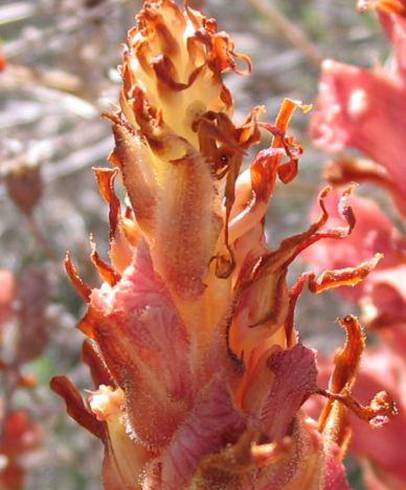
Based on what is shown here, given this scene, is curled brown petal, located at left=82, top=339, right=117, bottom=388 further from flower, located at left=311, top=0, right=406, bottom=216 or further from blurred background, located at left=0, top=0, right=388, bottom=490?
blurred background, located at left=0, top=0, right=388, bottom=490

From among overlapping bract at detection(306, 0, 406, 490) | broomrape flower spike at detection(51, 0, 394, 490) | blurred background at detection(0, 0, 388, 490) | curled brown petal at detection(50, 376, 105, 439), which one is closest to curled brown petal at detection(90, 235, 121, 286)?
broomrape flower spike at detection(51, 0, 394, 490)

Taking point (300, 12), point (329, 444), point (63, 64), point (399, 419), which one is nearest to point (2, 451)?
point (399, 419)

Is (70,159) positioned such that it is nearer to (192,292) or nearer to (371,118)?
(371,118)

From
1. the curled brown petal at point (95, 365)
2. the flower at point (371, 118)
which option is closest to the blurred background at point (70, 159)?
the flower at point (371, 118)

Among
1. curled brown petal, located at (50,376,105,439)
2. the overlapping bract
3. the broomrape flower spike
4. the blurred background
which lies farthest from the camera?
the blurred background

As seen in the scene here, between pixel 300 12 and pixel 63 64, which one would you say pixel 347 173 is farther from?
pixel 300 12
